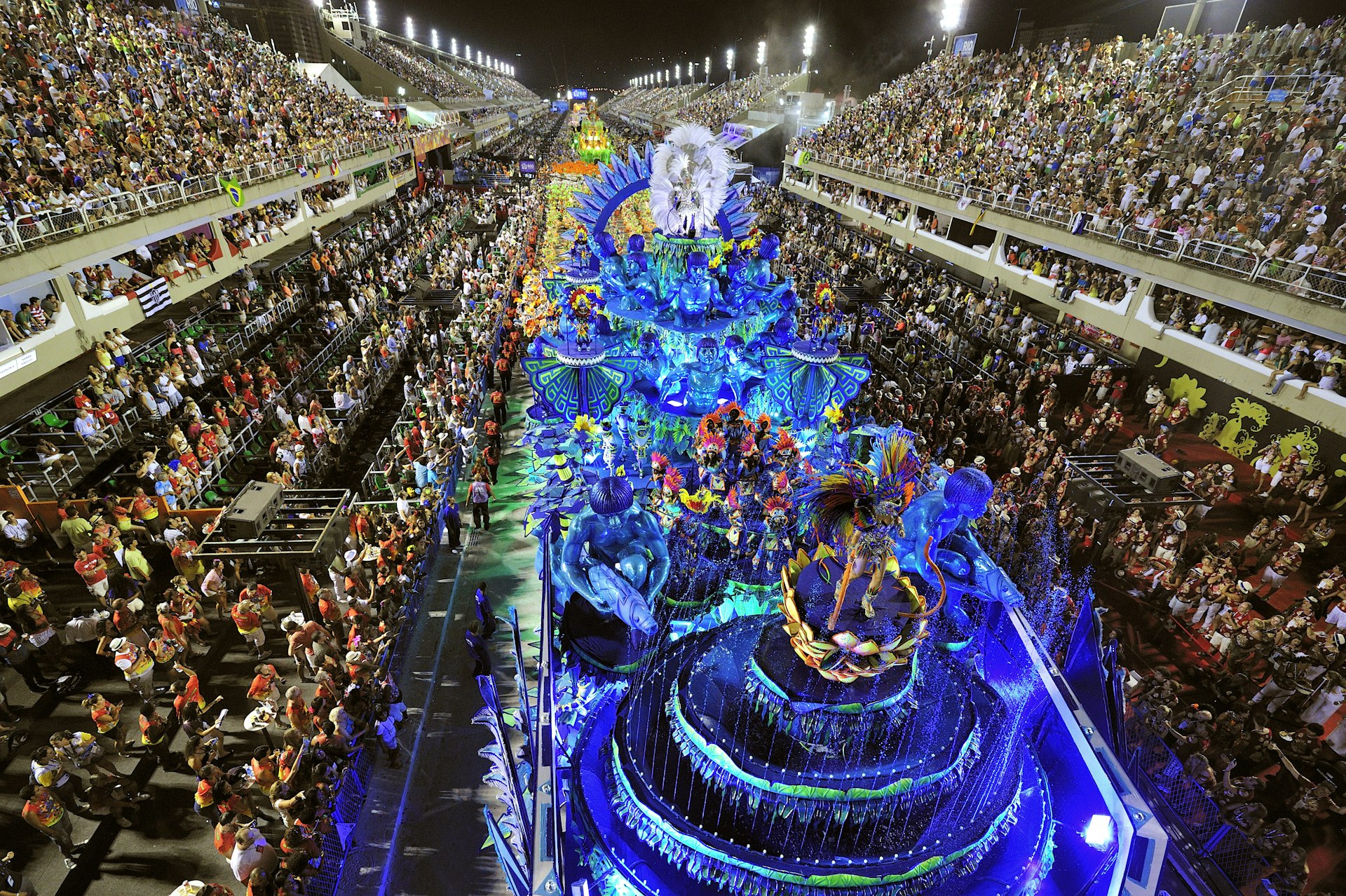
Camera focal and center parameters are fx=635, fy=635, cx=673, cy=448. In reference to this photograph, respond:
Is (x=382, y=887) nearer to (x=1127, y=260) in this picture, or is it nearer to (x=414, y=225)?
(x=1127, y=260)

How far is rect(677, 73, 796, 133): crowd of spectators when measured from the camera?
2199 inches

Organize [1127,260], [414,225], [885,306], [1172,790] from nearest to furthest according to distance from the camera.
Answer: [1172,790]
[1127,260]
[885,306]
[414,225]

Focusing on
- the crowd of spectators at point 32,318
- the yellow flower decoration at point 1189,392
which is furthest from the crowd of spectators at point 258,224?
the yellow flower decoration at point 1189,392

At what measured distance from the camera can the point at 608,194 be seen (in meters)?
9.05

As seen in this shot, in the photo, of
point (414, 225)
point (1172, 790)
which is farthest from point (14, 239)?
point (414, 225)

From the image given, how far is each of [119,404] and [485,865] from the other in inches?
470

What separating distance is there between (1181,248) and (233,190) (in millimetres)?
24054

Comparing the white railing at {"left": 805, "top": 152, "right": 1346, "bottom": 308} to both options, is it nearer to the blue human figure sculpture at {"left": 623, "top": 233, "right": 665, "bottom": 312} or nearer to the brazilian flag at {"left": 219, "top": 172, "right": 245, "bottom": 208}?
the blue human figure sculpture at {"left": 623, "top": 233, "right": 665, "bottom": 312}

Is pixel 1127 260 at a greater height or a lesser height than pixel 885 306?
greater

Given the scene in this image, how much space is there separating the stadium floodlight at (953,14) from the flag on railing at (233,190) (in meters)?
42.9

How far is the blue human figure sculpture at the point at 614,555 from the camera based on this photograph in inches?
235

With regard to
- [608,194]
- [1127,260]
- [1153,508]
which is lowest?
[1153,508]

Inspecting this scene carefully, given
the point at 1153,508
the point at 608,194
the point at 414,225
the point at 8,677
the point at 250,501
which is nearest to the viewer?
the point at 8,677

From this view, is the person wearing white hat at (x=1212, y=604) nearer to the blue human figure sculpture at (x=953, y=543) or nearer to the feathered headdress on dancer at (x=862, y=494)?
the blue human figure sculpture at (x=953, y=543)
